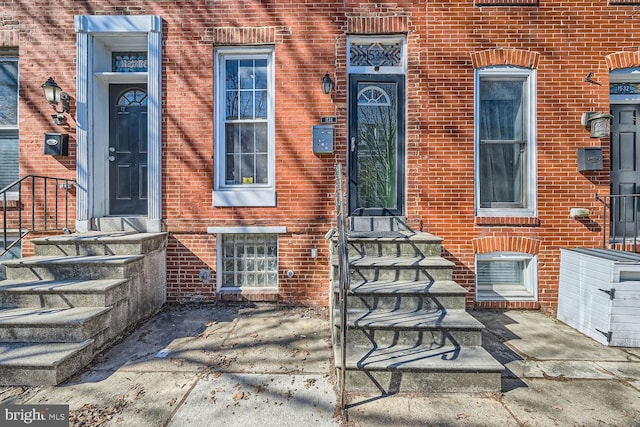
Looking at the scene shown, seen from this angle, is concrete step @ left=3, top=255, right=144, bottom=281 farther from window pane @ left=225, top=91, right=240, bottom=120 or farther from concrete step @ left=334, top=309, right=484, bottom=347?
concrete step @ left=334, top=309, right=484, bottom=347

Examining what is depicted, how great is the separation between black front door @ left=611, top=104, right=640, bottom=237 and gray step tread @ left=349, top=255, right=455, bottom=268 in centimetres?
327

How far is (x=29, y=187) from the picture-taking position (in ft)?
15.3

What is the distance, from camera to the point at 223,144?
15.5 ft

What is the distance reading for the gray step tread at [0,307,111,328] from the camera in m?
2.96

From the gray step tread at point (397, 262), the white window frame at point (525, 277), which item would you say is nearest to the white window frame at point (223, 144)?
the gray step tread at point (397, 262)

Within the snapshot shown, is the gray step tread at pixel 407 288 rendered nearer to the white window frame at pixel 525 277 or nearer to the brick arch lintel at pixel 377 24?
the white window frame at pixel 525 277

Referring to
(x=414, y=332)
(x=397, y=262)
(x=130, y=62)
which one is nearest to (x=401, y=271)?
(x=397, y=262)

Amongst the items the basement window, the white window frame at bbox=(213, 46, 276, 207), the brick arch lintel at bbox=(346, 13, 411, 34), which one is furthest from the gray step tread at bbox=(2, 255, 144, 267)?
the brick arch lintel at bbox=(346, 13, 411, 34)

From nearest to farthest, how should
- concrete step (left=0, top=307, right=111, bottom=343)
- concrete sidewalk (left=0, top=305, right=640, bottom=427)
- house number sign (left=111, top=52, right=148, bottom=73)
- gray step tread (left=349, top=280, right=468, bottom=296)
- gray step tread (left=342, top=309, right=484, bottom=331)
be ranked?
concrete sidewalk (left=0, top=305, right=640, bottom=427), gray step tread (left=342, top=309, right=484, bottom=331), concrete step (left=0, top=307, right=111, bottom=343), gray step tread (left=349, top=280, right=468, bottom=296), house number sign (left=111, top=52, right=148, bottom=73)

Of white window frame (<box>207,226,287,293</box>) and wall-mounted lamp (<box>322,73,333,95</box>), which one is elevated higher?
wall-mounted lamp (<box>322,73,333,95</box>)

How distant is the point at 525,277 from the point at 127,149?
6.33m

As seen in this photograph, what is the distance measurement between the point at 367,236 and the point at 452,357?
171 centimetres

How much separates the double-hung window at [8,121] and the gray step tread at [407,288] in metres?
5.48

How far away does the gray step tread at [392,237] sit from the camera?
152 inches
